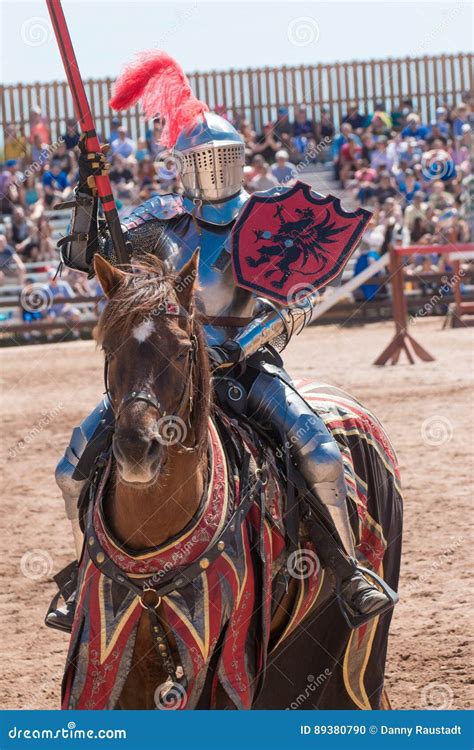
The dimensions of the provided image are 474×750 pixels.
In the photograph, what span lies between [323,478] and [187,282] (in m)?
1.03

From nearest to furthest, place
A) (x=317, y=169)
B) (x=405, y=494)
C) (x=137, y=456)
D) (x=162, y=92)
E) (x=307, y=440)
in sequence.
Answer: (x=137, y=456) < (x=307, y=440) < (x=162, y=92) < (x=405, y=494) < (x=317, y=169)

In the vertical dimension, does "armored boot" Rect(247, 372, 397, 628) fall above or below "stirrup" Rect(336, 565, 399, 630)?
above

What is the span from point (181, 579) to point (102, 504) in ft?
1.22

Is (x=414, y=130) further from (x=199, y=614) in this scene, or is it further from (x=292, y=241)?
(x=199, y=614)

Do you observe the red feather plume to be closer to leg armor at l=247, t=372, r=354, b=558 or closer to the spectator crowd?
leg armor at l=247, t=372, r=354, b=558

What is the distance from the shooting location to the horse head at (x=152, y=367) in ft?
11.1

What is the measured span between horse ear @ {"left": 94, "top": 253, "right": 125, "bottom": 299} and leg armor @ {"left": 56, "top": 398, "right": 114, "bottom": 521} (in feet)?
2.20

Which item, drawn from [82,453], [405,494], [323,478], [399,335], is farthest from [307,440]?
[399,335]

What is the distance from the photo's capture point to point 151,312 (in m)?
3.65

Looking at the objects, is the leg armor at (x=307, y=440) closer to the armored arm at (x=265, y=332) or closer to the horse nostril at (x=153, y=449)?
the armored arm at (x=265, y=332)

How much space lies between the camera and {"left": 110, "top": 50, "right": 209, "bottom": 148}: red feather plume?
4938 mm

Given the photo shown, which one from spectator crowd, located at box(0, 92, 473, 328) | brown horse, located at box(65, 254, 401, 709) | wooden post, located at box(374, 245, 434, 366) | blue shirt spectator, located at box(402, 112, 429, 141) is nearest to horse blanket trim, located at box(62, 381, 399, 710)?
brown horse, located at box(65, 254, 401, 709)
